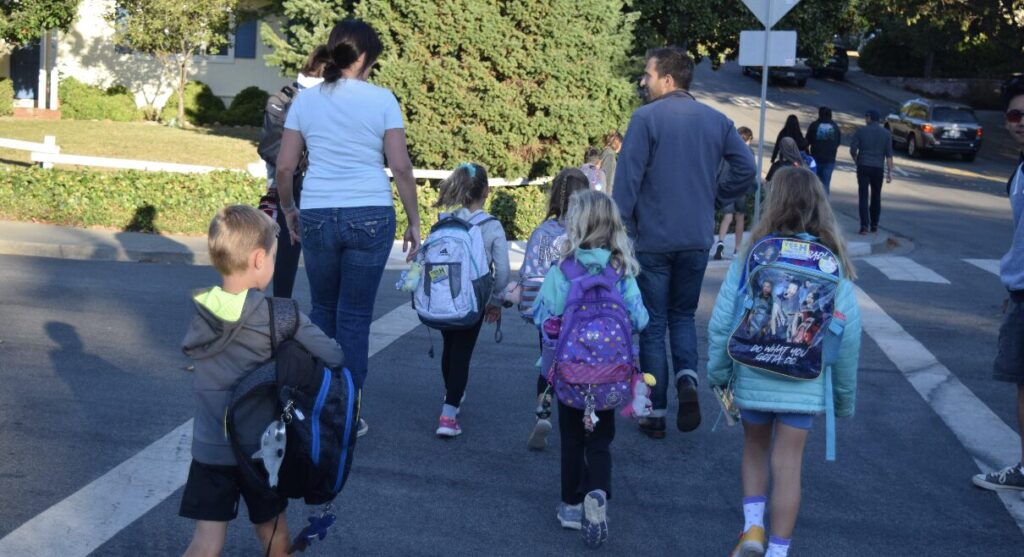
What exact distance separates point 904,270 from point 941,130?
815 inches

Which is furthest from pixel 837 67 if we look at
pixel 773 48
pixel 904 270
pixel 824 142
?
pixel 904 270

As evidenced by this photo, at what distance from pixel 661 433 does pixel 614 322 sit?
180cm

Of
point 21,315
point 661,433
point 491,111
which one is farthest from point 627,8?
point 661,433

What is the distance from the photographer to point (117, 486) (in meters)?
5.38

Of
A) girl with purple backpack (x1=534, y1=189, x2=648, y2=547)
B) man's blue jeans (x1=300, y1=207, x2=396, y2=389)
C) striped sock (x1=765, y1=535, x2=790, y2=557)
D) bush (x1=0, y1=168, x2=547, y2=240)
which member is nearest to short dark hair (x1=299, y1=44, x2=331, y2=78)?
man's blue jeans (x1=300, y1=207, x2=396, y2=389)

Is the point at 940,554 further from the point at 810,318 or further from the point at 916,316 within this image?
the point at 916,316

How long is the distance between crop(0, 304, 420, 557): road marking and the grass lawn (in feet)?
55.0

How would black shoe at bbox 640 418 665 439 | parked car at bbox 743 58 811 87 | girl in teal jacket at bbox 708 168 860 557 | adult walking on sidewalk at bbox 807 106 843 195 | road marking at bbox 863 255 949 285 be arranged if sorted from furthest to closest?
parked car at bbox 743 58 811 87 → adult walking on sidewalk at bbox 807 106 843 195 → road marking at bbox 863 255 949 285 → black shoe at bbox 640 418 665 439 → girl in teal jacket at bbox 708 168 860 557

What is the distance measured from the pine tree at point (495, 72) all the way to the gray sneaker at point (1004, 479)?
37.0ft

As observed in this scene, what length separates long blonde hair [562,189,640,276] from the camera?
5.12 meters

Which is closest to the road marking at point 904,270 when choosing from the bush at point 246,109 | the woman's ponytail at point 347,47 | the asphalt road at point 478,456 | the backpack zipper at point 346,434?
the asphalt road at point 478,456

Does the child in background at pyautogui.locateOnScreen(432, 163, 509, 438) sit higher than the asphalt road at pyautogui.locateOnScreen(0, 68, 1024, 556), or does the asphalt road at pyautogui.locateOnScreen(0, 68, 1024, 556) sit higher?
the child in background at pyautogui.locateOnScreen(432, 163, 509, 438)

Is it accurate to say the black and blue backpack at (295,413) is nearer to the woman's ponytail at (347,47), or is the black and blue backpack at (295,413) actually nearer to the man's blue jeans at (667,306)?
the woman's ponytail at (347,47)

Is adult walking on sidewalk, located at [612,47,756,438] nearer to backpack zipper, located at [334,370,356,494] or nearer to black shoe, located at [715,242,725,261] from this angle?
backpack zipper, located at [334,370,356,494]
